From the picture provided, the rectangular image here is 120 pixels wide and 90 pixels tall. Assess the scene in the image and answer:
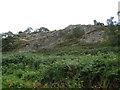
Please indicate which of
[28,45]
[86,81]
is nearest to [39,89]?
[86,81]

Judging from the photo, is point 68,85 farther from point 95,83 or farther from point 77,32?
point 77,32

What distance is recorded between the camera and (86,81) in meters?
8.05

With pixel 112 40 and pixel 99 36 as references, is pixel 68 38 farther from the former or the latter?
pixel 112 40

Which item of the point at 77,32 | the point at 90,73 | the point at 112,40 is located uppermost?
the point at 77,32

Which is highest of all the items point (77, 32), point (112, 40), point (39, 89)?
point (77, 32)

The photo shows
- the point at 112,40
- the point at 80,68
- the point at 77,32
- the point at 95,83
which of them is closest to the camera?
the point at 95,83

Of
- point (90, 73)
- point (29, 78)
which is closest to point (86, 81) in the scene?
point (90, 73)

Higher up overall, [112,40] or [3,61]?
[112,40]

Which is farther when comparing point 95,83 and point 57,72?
point 57,72

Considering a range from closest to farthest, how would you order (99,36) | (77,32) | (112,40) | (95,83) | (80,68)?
(95,83) → (80,68) → (112,40) → (99,36) → (77,32)

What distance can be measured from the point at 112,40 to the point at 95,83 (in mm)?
24262

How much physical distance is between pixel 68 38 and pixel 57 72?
47.0 m

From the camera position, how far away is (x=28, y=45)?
57406mm

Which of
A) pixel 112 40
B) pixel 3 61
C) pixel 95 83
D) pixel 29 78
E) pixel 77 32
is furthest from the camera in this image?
pixel 77 32
